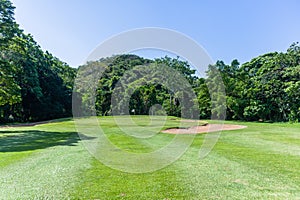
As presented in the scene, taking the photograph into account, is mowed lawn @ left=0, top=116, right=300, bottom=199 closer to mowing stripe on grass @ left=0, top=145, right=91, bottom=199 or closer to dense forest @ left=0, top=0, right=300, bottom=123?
mowing stripe on grass @ left=0, top=145, right=91, bottom=199

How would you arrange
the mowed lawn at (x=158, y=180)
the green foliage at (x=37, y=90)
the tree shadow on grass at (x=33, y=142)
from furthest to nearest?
the green foliage at (x=37, y=90)
the tree shadow on grass at (x=33, y=142)
the mowed lawn at (x=158, y=180)

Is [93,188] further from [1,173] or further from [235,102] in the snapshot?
[235,102]

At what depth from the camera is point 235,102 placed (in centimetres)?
3541

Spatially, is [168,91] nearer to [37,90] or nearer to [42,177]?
[37,90]

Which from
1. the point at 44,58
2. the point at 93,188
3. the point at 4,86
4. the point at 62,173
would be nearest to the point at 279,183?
the point at 93,188

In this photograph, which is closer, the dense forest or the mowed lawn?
the mowed lawn

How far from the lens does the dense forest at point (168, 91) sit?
1288 inches

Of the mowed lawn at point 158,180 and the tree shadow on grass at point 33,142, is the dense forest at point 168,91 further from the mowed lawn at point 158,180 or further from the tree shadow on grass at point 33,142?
the mowed lawn at point 158,180

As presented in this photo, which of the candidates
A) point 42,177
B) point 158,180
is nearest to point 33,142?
point 42,177

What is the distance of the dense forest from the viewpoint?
107 feet

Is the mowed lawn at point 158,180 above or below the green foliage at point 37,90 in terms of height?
below

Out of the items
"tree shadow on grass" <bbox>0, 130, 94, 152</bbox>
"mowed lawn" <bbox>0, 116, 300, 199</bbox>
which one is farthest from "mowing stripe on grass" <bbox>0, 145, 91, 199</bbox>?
"tree shadow on grass" <bbox>0, 130, 94, 152</bbox>

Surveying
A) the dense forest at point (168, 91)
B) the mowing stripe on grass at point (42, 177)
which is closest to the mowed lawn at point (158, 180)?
the mowing stripe on grass at point (42, 177)

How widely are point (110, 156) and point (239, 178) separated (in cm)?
477
